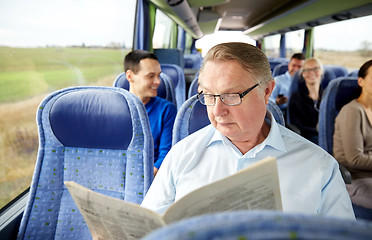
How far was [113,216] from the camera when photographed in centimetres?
69

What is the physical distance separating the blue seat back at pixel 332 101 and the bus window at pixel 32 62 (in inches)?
81.7

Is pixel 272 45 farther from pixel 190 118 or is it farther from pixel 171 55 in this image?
pixel 190 118

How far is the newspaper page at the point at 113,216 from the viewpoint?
23.4 inches

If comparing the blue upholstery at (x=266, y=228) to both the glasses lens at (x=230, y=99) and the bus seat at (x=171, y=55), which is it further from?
the bus seat at (x=171, y=55)

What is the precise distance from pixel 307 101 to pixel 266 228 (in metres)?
3.44

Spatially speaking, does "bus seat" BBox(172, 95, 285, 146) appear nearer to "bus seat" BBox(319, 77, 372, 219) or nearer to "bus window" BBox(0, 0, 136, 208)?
"bus window" BBox(0, 0, 136, 208)

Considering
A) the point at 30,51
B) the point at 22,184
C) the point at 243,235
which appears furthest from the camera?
the point at 30,51

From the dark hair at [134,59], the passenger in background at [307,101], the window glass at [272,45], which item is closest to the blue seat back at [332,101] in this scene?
the passenger in background at [307,101]

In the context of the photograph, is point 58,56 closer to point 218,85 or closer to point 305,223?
point 218,85

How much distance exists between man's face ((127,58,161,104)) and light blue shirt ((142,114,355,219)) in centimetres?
131

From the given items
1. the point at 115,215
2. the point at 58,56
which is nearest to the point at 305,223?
the point at 115,215

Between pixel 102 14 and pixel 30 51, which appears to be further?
pixel 102 14

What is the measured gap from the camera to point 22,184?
6.14 feet

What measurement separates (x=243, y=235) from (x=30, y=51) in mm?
2146
